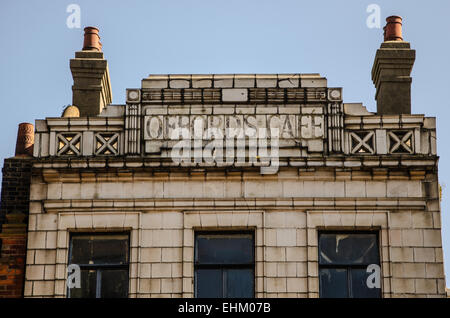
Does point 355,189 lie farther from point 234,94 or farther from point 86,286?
point 86,286

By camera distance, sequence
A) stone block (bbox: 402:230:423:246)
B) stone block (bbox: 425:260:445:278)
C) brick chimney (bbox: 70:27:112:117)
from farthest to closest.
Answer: brick chimney (bbox: 70:27:112:117)
stone block (bbox: 402:230:423:246)
stone block (bbox: 425:260:445:278)

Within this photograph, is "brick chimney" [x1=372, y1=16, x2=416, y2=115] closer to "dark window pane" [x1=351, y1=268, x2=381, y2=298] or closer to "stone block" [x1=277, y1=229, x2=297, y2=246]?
"stone block" [x1=277, y1=229, x2=297, y2=246]

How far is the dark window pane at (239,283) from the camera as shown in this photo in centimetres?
1991

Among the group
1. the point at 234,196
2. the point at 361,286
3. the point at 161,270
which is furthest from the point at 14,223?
the point at 361,286

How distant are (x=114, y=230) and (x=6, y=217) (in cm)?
218

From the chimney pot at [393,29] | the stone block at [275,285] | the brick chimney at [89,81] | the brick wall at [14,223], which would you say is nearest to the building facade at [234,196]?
the stone block at [275,285]

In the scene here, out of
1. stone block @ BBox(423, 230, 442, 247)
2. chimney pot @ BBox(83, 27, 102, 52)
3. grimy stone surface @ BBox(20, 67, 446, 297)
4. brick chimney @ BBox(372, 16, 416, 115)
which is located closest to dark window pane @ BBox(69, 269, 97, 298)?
grimy stone surface @ BBox(20, 67, 446, 297)

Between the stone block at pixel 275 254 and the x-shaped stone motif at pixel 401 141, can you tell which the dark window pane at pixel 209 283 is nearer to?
the stone block at pixel 275 254

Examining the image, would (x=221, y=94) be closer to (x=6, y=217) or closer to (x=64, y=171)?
(x=64, y=171)

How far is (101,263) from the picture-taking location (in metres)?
20.2

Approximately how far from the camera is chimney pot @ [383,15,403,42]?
73.9ft

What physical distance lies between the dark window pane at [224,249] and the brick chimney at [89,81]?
12.4 feet

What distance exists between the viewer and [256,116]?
21.1 metres

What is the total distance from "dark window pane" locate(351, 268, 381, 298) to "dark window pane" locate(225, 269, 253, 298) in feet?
6.09
